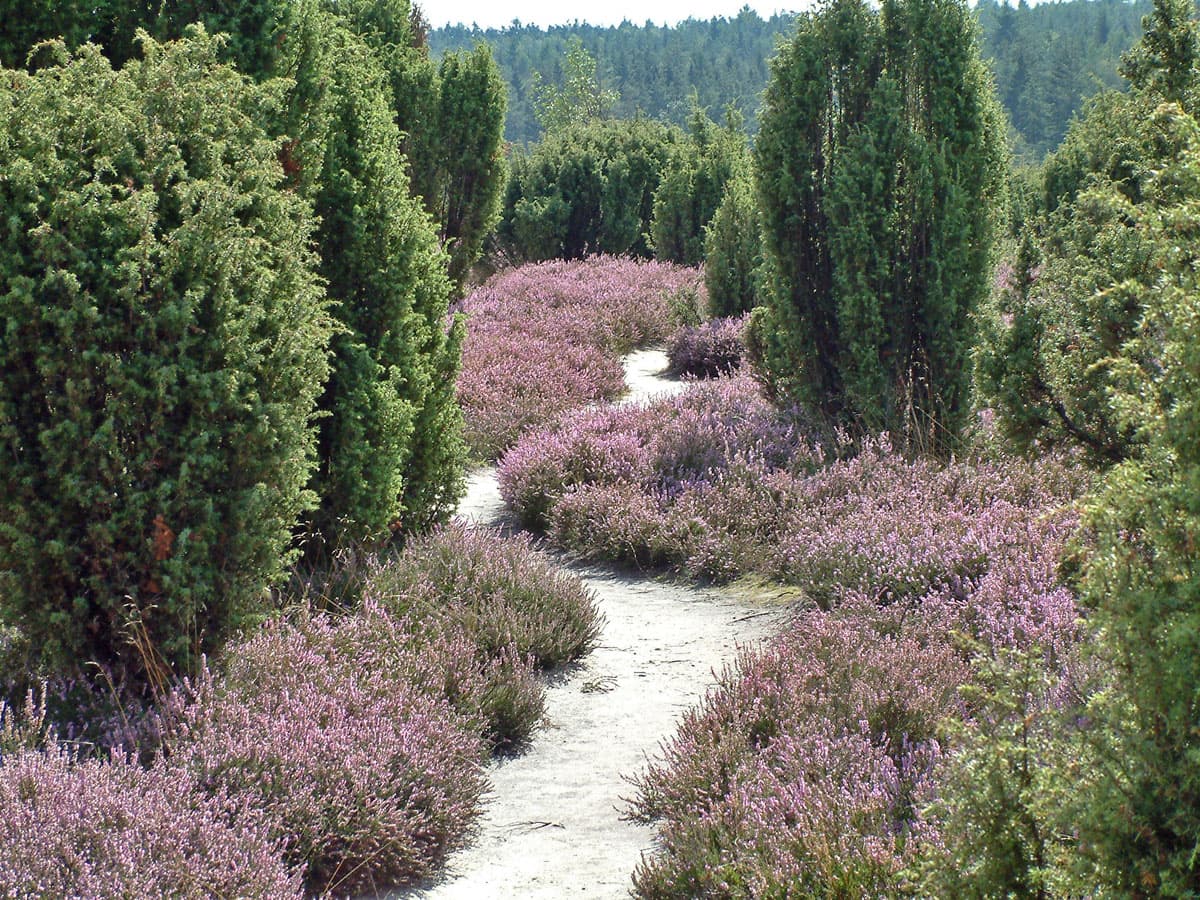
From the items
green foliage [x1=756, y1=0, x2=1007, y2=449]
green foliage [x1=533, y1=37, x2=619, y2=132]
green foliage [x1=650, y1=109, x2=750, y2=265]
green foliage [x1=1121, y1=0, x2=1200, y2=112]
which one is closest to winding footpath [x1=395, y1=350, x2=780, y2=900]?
green foliage [x1=756, y1=0, x2=1007, y2=449]

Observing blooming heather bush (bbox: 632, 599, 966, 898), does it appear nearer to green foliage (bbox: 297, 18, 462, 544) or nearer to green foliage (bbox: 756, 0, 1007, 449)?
green foliage (bbox: 297, 18, 462, 544)

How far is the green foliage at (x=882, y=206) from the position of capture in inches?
311

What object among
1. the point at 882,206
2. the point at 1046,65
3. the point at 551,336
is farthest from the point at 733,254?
the point at 1046,65

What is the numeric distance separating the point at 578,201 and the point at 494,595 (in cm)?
2035

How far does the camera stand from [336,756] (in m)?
3.54

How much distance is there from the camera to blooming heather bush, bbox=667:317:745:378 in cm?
1355

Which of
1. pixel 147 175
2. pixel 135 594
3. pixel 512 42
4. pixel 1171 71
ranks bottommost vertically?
pixel 135 594

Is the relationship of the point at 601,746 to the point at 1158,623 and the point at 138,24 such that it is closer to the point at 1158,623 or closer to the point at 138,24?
the point at 1158,623

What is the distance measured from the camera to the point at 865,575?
5.36 metres

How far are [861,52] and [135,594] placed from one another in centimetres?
670

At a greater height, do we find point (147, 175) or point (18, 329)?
point (147, 175)

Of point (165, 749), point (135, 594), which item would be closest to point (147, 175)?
point (135, 594)

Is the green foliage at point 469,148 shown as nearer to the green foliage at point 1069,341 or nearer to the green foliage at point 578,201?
the green foliage at point 578,201

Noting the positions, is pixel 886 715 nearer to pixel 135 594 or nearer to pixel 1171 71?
pixel 135 594
